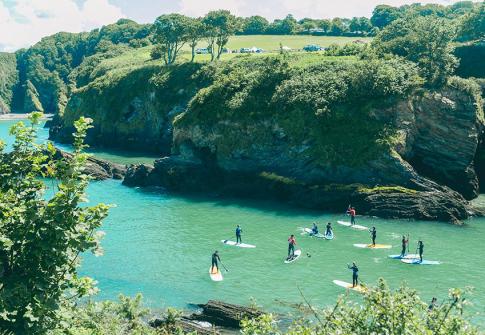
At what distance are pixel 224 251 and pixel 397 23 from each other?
62.4 meters

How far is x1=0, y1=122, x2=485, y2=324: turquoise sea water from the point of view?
3744 centimetres

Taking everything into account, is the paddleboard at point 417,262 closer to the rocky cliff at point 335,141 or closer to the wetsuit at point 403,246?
the wetsuit at point 403,246

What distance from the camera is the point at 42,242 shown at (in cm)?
1213

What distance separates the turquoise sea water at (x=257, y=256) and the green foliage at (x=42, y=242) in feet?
77.1

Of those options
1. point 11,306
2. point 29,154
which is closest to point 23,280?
point 11,306

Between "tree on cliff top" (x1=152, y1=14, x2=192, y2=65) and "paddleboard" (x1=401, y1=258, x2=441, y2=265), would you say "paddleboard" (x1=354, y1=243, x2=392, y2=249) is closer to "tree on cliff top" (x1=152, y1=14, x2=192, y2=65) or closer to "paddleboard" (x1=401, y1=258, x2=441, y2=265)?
"paddleboard" (x1=401, y1=258, x2=441, y2=265)

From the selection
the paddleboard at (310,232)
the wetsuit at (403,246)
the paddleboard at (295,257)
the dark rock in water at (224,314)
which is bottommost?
the dark rock in water at (224,314)

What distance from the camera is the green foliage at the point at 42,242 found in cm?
1198

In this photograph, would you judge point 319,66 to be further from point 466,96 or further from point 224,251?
point 224,251

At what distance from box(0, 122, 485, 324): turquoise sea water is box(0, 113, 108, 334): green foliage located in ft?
77.1

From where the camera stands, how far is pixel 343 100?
66.7 meters

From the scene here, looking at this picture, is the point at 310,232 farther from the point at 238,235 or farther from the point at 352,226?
the point at 238,235

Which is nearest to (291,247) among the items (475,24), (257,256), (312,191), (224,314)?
(257,256)

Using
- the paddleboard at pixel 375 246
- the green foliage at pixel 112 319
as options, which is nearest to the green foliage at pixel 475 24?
the paddleboard at pixel 375 246
